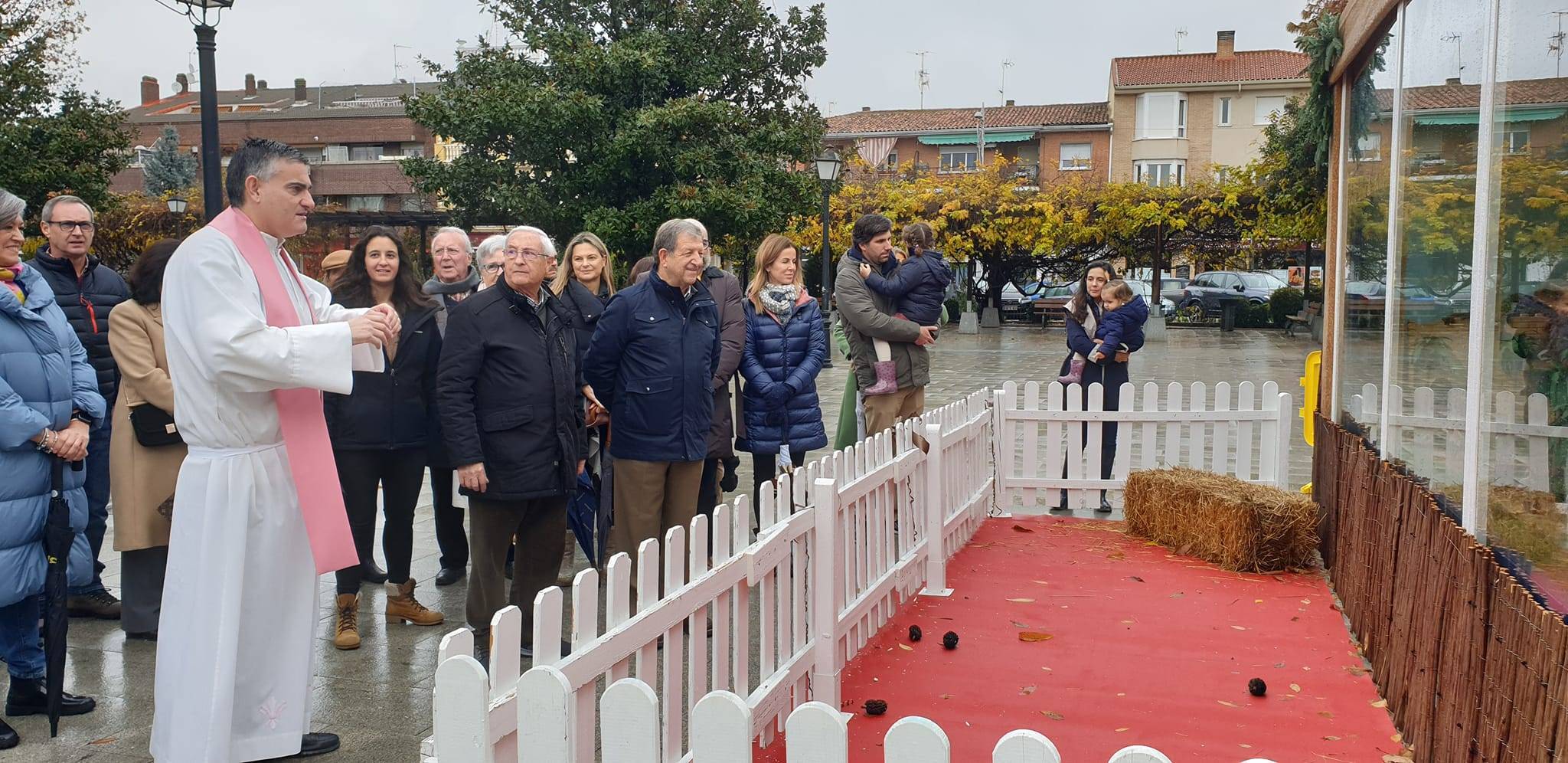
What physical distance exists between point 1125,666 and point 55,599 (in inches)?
156

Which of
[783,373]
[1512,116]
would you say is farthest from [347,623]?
[1512,116]

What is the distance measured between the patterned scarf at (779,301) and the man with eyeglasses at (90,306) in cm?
314

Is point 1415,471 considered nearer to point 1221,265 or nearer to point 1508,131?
point 1508,131

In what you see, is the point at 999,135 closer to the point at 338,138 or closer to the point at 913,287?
the point at 338,138

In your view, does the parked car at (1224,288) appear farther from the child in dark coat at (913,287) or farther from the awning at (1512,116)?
the awning at (1512,116)

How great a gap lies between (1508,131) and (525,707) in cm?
279

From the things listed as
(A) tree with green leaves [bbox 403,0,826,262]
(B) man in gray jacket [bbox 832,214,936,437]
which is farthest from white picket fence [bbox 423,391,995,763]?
(A) tree with green leaves [bbox 403,0,826,262]

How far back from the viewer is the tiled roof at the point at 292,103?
68.9 meters

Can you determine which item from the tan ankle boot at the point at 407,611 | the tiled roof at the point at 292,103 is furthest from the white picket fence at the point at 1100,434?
the tiled roof at the point at 292,103

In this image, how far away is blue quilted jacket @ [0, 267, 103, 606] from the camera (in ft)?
13.3

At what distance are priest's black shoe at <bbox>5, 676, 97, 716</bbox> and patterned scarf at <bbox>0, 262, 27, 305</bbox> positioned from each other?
1.36m

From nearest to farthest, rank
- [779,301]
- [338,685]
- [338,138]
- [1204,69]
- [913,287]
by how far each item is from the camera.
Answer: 1. [338,685]
2. [779,301]
3. [913,287]
4. [1204,69]
5. [338,138]

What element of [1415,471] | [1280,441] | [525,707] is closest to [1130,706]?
[1415,471]

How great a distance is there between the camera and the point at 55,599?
4.11m
